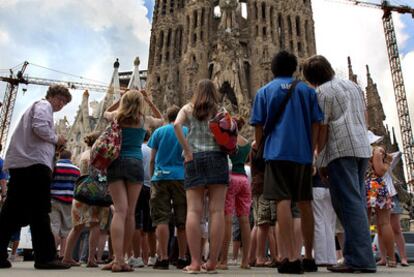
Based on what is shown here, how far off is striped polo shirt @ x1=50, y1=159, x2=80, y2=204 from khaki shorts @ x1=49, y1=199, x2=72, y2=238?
12 centimetres

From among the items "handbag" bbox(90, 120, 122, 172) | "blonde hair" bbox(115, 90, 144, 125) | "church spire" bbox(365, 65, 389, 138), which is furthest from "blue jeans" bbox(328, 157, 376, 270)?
"church spire" bbox(365, 65, 389, 138)

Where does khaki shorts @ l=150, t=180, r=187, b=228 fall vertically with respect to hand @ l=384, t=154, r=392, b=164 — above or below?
below

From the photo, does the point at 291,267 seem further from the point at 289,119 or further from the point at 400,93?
the point at 400,93

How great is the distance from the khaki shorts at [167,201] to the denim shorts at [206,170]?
118cm

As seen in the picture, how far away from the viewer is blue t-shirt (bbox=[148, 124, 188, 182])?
555cm

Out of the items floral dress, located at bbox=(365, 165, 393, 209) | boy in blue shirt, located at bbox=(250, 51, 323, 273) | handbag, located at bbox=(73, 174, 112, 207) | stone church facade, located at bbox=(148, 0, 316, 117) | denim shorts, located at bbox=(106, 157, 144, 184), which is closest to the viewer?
boy in blue shirt, located at bbox=(250, 51, 323, 273)

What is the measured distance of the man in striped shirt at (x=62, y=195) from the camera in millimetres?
6816

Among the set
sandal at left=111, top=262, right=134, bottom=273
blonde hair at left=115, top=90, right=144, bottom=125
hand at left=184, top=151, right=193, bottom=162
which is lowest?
sandal at left=111, top=262, right=134, bottom=273

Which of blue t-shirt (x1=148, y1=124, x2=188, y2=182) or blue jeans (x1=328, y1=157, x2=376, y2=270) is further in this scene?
blue t-shirt (x1=148, y1=124, x2=188, y2=182)

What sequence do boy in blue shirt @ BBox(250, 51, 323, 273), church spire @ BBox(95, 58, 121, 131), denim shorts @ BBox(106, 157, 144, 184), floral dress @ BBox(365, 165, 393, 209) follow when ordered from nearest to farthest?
1. boy in blue shirt @ BBox(250, 51, 323, 273)
2. denim shorts @ BBox(106, 157, 144, 184)
3. floral dress @ BBox(365, 165, 393, 209)
4. church spire @ BBox(95, 58, 121, 131)

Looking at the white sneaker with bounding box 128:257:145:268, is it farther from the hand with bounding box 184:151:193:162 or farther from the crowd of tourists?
the hand with bounding box 184:151:193:162

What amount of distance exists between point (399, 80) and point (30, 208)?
199 ft

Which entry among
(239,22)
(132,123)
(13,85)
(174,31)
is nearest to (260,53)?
(239,22)

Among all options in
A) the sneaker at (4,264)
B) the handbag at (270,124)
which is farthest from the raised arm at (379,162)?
the sneaker at (4,264)
